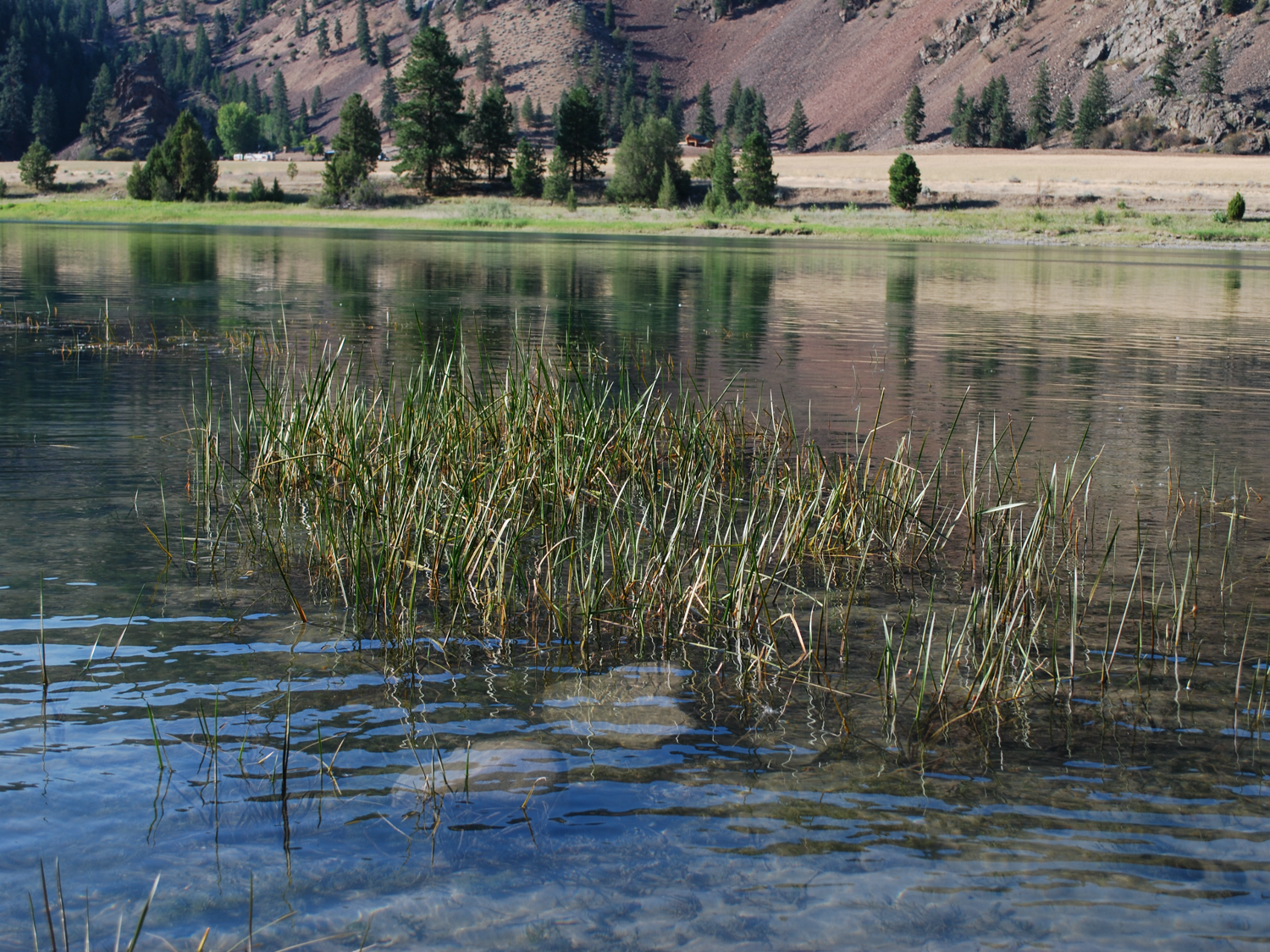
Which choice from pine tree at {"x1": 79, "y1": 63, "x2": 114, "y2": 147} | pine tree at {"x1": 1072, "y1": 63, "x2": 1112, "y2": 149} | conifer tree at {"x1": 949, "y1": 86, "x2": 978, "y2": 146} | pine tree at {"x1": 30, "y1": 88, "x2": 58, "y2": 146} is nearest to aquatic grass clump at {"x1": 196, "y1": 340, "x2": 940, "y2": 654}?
pine tree at {"x1": 1072, "y1": 63, "x2": 1112, "y2": 149}

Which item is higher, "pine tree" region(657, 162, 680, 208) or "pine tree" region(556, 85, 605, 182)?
"pine tree" region(556, 85, 605, 182)

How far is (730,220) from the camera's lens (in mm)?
66500

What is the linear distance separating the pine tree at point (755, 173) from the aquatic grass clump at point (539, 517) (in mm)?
69014

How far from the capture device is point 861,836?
141 inches

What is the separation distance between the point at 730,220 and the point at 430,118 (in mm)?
33532

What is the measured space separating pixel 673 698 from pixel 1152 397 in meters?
10.3

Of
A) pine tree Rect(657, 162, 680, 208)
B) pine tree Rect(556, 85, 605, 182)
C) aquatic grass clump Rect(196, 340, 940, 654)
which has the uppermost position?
pine tree Rect(556, 85, 605, 182)

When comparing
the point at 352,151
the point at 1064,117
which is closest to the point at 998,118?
the point at 1064,117

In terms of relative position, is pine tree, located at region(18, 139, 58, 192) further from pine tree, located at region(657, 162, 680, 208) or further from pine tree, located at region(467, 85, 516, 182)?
pine tree, located at region(657, 162, 680, 208)

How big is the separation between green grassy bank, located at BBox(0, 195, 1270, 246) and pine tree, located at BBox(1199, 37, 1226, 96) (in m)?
82.7

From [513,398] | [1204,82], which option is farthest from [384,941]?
[1204,82]

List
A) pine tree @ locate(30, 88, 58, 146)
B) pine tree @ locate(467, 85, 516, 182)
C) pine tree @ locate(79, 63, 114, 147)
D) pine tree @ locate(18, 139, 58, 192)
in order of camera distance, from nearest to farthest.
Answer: pine tree @ locate(467, 85, 516, 182)
pine tree @ locate(18, 139, 58, 192)
pine tree @ locate(30, 88, 58, 146)
pine tree @ locate(79, 63, 114, 147)

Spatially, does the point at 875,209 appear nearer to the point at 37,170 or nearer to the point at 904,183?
the point at 904,183

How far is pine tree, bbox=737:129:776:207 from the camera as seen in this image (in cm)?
7462
